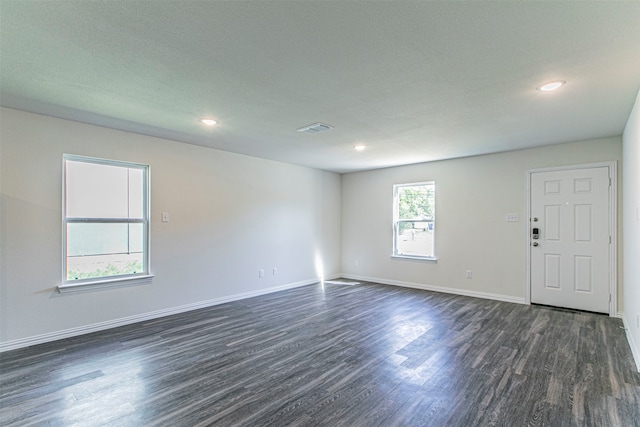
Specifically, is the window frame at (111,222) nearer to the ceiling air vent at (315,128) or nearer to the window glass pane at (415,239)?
the ceiling air vent at (315,128)

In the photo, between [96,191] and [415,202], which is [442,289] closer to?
[415,202]

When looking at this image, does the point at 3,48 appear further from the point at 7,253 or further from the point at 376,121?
the point at 376,121

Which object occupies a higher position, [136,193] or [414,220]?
[136,193]

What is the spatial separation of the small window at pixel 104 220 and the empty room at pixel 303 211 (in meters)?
0.03

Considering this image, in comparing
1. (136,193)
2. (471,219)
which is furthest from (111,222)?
(471,219)

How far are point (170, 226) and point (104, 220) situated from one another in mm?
763

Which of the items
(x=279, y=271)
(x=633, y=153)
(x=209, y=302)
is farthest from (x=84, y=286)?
(x=633, y=153)

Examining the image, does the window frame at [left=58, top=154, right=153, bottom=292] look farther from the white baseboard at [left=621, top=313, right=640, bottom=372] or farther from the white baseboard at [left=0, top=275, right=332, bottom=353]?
the white baseboard at [left=621, top=313, right=640, bottom=372]

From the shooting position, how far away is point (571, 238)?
4.50 m

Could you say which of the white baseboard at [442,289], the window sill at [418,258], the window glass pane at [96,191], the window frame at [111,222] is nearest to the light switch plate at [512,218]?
the white baseboard at [442,289]

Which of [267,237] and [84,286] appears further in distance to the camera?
[267,237]

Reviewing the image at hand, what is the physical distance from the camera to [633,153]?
10.1 ft

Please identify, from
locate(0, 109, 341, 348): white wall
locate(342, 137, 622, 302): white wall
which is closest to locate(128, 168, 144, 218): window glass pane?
locate(0, 109, 341, 348): white wall

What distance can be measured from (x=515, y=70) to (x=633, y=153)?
5.87ft
